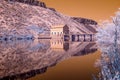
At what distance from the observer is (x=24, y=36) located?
48.1 meters

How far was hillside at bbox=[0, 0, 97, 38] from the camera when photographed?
4972cm

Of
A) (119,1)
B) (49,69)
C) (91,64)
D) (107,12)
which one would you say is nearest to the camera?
(49,69)

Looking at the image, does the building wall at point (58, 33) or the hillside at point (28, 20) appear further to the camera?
the hillside at point (28, 20)

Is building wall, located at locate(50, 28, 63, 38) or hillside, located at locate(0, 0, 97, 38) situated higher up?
hillside, located at locate(0, 0, 97, 38)

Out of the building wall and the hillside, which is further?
the hillside

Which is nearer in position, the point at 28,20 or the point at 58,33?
the point at 58,33

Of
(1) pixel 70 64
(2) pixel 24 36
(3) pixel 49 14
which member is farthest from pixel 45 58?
(3) pixel 49 14

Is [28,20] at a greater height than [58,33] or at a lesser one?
greater

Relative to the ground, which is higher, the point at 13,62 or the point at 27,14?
the point at 27,14

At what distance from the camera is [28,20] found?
57.0 meters

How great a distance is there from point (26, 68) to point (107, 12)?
24.6 m

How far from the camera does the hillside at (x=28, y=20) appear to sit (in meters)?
49.7

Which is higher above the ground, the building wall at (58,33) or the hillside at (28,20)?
the hillside at (28,20)

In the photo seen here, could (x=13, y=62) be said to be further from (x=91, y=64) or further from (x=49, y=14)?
(x=49, y=14)
